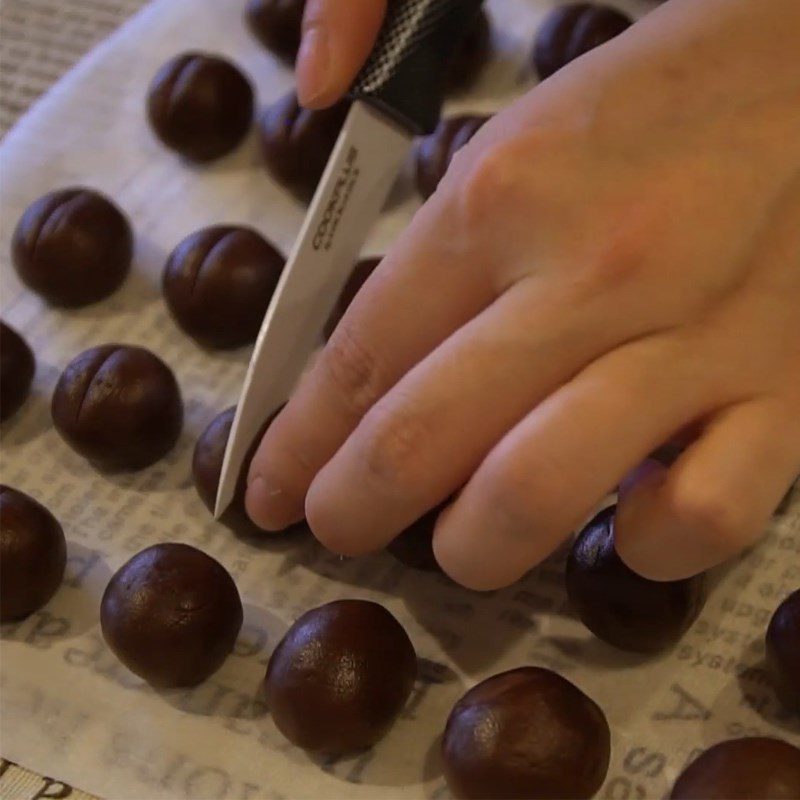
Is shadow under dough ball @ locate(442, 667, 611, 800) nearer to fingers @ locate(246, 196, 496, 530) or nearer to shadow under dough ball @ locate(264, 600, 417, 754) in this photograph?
shadow under dough ball @ locate(264, 600, 417, 754)

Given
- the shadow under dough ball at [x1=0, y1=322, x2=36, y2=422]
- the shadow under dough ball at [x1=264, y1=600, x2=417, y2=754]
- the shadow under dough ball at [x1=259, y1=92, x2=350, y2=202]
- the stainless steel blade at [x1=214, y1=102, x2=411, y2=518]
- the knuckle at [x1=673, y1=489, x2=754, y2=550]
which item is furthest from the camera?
the shadow under dough ball at [x1=259, y1=92, x2=350, y2=202]

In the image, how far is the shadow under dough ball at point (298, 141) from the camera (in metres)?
1.12

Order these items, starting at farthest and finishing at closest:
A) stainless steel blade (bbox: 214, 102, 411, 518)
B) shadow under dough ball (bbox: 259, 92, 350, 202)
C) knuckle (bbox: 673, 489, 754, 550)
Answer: shadow under dough ball (bbox: 259, 92, 350, 202)
stainless steel blade (bbox: 214, 102, 411, 518)
knuckle (bbox: 673, 489, 754, 550)

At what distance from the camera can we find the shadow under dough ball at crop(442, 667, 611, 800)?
0.73 metres

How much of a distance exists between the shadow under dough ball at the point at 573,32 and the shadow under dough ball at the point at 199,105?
294mm

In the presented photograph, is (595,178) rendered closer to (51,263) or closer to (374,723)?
(374,723)

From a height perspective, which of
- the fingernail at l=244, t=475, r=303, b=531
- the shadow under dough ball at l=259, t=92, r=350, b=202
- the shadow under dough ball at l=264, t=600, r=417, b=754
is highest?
the shadow under dough ball at l=259, t=92, r=350, b=202

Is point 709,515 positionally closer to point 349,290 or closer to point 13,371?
point 349,290

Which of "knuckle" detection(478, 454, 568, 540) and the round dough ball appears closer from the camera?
"knuckle" detection(478, 454, 568, 540)

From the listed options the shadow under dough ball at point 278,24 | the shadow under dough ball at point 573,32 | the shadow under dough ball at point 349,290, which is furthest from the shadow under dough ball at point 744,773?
the shadow under dough ball at point 278,24

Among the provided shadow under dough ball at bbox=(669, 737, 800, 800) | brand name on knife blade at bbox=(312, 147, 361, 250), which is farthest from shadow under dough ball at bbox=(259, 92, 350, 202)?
shadow under dough ball at bbox=(669, 737, 800, 800)

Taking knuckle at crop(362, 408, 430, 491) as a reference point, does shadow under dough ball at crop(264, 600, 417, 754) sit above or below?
below

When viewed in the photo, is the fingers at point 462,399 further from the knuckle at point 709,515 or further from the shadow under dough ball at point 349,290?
the shadow under dough ball at point 349,290

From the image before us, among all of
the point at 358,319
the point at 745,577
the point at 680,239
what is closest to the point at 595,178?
the point at 680,239
